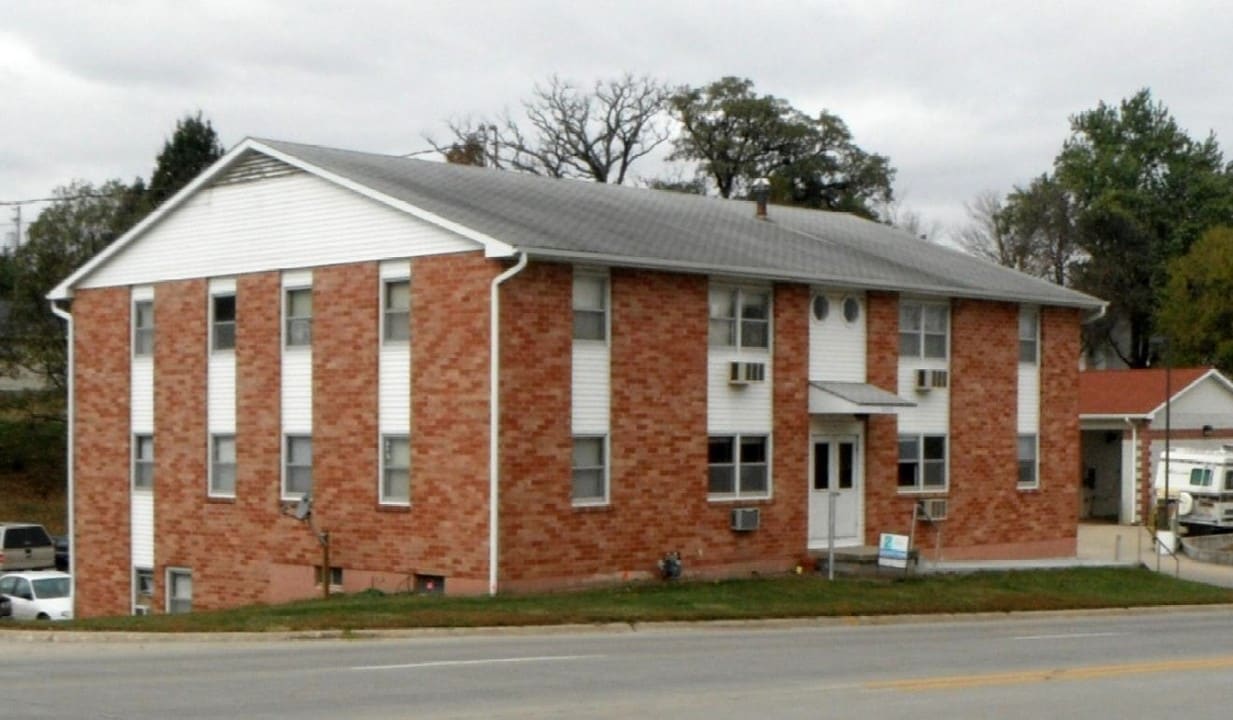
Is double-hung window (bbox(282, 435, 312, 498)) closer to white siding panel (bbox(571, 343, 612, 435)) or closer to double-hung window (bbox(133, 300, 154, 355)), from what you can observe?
double-hung window (bbox(133, 300, 154, 355))

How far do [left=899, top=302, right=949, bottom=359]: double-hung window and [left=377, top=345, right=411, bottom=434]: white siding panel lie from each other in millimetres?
10578

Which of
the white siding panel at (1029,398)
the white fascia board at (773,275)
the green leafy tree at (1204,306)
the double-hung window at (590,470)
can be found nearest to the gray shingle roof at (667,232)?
the white fascia board at (773,275)

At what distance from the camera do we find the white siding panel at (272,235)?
30.7 meters

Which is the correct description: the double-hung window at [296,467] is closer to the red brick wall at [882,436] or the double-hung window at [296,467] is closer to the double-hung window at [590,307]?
the double-hung window at [590,307]

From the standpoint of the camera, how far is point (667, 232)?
3347 centimetres

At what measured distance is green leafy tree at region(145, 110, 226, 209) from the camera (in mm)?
75188

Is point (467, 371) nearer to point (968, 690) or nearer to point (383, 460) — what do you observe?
point (383, 460)

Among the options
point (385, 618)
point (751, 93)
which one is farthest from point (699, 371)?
point (751, 93)

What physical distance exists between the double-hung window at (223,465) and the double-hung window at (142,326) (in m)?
2.80

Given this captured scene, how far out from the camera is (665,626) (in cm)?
2612

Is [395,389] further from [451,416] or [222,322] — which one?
[222,322]

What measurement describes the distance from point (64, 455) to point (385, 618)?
1668 inches

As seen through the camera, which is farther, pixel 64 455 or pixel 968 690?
pixel 64 455

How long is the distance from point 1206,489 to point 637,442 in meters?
27.9
